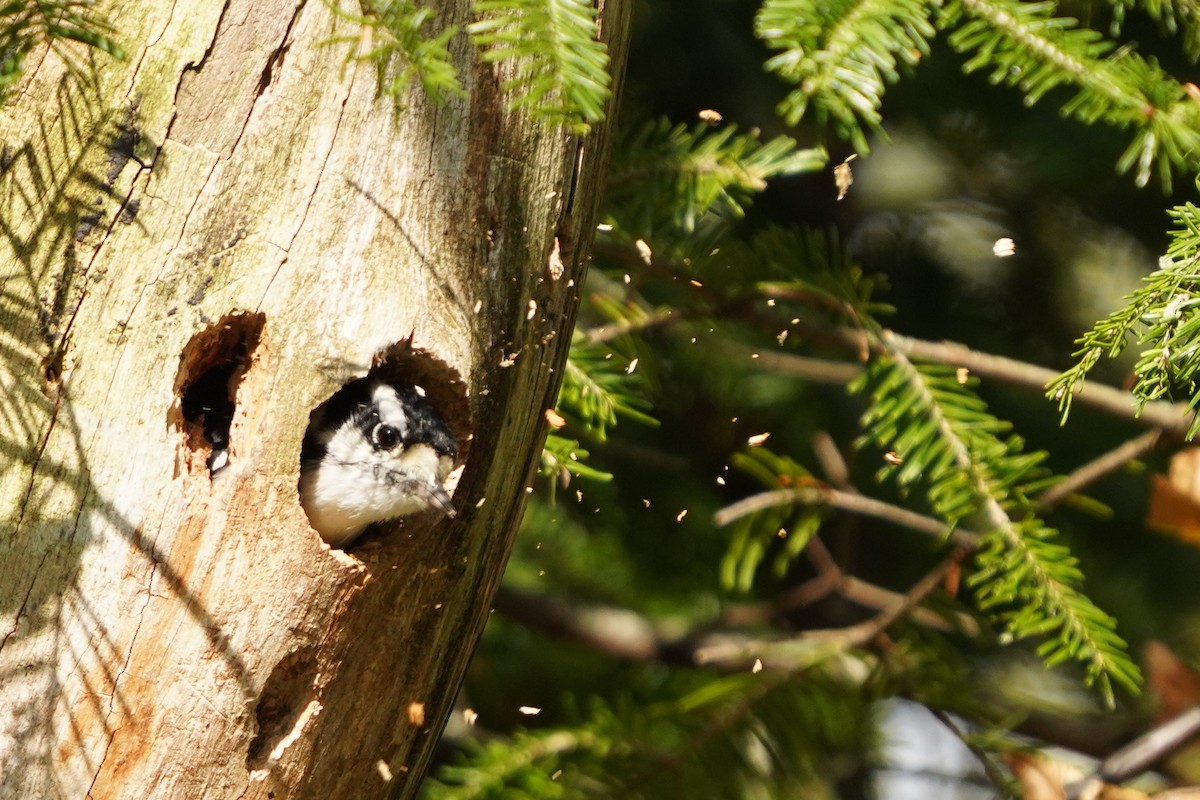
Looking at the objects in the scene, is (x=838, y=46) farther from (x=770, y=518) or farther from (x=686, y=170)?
(x=770, y=518)

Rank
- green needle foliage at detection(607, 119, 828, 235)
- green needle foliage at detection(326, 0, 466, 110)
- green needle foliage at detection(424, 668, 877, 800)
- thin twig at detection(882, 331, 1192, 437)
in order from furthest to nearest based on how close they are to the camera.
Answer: green needle foliage at detection(424, 668, 877, 800) → thin twig at detection(882, 331, 1192, 437) → green needle foliage at detection(607, 119, 828, 235) → green needle foliage at detection(326, 0, 466, 110)

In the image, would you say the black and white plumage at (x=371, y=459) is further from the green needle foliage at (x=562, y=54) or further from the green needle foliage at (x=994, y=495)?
the green needle foliage at (x=994, y=495)

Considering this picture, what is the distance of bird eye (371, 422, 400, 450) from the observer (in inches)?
70.9

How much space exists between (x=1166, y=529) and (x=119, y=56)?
1.96 metres

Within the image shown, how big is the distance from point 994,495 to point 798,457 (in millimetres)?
1179

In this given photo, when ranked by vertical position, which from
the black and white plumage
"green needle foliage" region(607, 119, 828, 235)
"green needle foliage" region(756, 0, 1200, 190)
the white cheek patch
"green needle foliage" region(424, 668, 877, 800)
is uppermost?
"green needle foliage" region(756, 0, 1200, 190)

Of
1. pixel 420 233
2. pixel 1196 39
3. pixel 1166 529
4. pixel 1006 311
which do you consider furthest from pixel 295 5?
pixel 1006 311

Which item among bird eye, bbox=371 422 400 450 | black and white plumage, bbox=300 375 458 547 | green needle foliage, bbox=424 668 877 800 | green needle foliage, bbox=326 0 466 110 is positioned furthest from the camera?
green needle foliage, bbox=424 668 877 800

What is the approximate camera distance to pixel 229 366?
1658 millimetres

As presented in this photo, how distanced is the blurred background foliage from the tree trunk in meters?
0.52

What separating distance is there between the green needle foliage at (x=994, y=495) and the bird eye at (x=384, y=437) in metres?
0.86

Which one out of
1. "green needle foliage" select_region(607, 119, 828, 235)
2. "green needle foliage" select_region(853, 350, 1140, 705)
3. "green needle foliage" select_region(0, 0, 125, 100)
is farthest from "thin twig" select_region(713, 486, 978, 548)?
"green needle foliage" select_region(0, 0, 125, 100)

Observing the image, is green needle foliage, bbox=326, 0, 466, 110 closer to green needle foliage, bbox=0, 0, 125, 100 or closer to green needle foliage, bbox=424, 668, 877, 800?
green needle foliage, bbox=0, 0, 125, 100

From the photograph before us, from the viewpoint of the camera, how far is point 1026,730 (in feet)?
9.55
